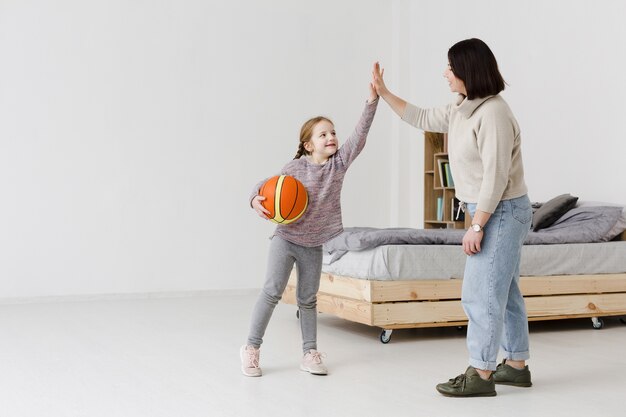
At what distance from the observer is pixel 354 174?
287 inches

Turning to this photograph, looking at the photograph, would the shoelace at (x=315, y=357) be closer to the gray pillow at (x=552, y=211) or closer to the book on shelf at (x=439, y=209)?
the gray pillow at (x=552, y=211)

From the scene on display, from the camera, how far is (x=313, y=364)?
3248mm

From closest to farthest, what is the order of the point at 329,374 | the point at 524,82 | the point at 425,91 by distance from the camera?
the point at 329,374
the point at 524,82
the point at 425,91

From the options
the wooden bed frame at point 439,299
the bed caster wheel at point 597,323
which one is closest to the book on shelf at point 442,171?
the wooden bed frame at point 439,299

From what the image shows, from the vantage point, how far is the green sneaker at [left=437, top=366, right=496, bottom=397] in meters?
2.79

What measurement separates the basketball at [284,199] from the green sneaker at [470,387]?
87cm

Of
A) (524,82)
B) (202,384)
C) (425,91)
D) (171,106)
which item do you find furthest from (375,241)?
(425,91)

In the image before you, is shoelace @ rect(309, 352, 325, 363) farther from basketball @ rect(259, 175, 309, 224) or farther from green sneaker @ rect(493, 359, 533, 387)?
green sneaker @ rect(493, 359, 533, 387)

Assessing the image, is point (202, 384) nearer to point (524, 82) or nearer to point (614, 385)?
point (614, 385)

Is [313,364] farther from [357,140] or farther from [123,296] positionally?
[123,296]

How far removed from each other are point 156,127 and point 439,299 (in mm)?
3186

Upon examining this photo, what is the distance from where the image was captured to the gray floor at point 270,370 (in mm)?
2674

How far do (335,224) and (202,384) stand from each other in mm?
829

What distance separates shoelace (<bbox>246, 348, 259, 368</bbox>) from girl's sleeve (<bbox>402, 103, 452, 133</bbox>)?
1123 millimetres
